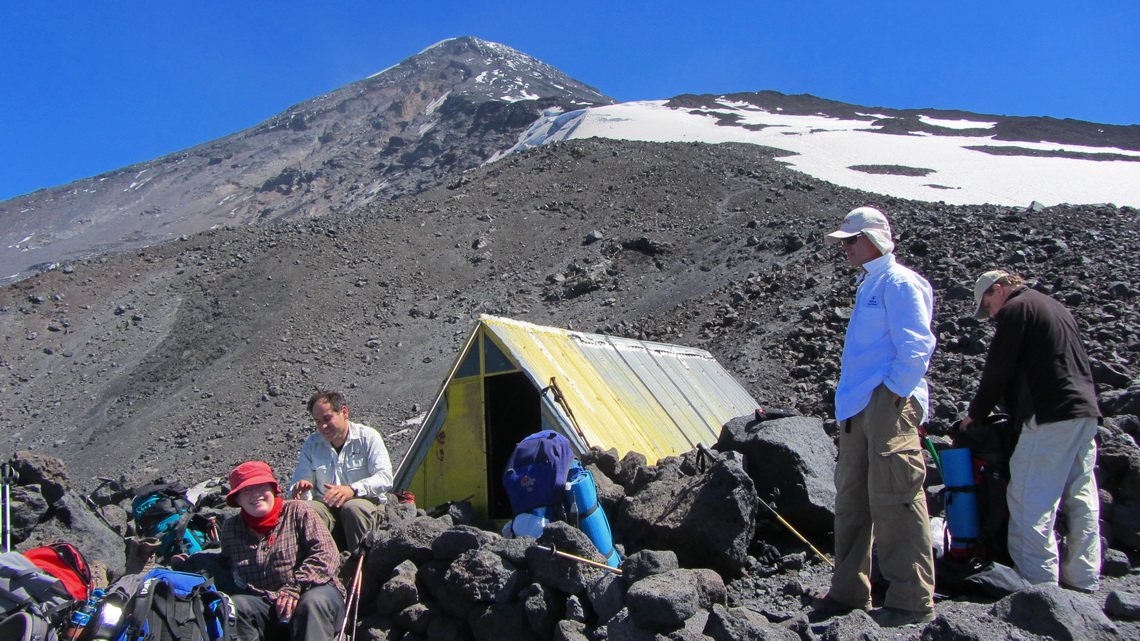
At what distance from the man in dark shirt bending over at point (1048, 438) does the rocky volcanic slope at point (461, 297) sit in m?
3.42

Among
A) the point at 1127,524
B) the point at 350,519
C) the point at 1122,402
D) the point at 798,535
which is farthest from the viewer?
the point at 1122,402

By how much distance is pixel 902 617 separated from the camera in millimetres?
4090

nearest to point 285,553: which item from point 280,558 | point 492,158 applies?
point 280,558

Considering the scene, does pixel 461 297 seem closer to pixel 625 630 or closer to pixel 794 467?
pixel 794 467

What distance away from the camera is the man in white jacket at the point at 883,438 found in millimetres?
4125

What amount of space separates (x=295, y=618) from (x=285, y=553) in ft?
1.62

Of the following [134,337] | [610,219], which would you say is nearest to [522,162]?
[610,219]

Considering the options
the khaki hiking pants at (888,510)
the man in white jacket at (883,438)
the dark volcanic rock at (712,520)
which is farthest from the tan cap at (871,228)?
the dark volcanic rock at (712,520)

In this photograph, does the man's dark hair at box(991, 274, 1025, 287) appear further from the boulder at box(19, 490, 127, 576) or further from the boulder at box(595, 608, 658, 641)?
the boulder at box(19, 490, 127, 576)

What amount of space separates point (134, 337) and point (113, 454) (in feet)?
22.3

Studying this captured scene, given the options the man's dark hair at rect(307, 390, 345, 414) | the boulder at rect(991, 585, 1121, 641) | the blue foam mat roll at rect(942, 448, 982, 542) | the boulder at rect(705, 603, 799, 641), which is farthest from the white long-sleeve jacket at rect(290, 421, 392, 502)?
the boulder at rect(991, 585, 1121, 641)

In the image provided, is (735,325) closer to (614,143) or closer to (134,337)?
(134,337)

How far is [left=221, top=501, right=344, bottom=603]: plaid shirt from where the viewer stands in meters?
4.93

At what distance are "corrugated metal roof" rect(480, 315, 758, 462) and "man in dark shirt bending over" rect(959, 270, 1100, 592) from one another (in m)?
3.48
